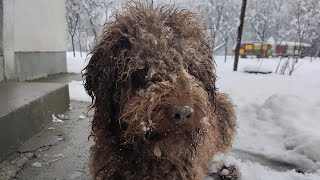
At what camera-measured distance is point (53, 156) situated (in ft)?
12.5

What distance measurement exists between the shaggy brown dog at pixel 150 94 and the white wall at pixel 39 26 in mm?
4629

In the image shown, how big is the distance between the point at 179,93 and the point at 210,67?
2.42 feet

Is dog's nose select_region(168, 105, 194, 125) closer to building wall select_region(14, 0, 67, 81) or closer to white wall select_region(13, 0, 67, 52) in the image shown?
building wall select_region(14, 0, 67, 81)

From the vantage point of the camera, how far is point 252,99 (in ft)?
21.9

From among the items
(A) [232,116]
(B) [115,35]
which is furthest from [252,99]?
(B) [115,35]

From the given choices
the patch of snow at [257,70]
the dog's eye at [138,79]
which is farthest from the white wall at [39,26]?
the patch of snow at [257,70]

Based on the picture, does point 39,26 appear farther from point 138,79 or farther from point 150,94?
point 150,94

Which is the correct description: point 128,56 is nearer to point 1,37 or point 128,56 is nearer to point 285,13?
point 1,37

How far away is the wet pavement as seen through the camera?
11.1 feet

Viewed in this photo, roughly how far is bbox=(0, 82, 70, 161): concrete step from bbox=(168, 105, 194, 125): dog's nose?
6.58 feet

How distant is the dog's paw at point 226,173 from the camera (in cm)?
365

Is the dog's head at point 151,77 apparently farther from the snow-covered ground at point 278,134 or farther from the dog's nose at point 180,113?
the snow-covered ground at point 278,134

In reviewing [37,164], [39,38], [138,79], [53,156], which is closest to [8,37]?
[53,156]

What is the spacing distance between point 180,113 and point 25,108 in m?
2.42
